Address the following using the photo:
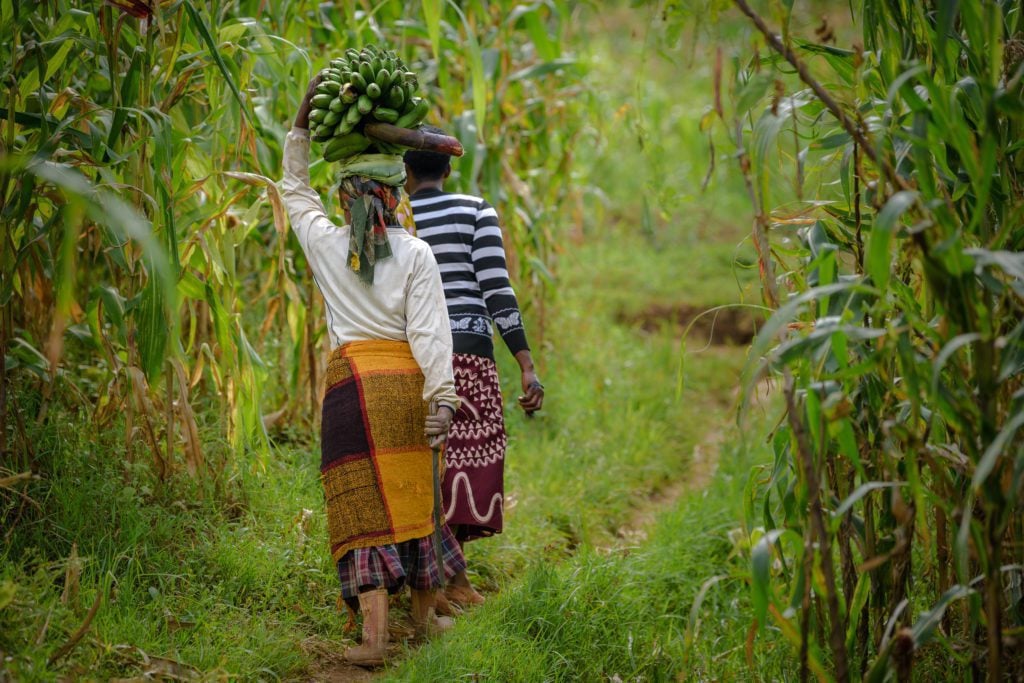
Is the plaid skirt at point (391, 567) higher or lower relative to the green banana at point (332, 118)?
lower

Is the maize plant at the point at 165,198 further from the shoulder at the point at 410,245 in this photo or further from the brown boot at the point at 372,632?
the brown boot at the point at 372,632

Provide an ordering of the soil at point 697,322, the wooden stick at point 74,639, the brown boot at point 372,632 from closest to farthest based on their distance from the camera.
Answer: the wooden stick at point 74,639 → the brown boot at point 372,632 → the soil at point 697,322

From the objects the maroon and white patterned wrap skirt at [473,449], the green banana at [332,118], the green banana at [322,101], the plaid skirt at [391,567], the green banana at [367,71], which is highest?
the green banana at [367,71]

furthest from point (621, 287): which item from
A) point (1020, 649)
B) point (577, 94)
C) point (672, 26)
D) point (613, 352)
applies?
point (1020, 649)

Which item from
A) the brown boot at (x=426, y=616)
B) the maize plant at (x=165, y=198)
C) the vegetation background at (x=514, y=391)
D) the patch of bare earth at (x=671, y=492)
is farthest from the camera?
the patch of bare earth at (x=671, y=492)

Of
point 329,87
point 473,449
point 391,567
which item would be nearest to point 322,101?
point 329,87

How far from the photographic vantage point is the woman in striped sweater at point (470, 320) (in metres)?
3.50

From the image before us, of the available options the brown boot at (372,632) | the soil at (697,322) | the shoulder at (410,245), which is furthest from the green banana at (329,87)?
the soil at (697,322)

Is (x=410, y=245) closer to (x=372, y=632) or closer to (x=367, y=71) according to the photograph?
(x=367, y=71)

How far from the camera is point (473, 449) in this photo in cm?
353

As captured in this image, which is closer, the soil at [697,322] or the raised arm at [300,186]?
the raised arm at [300,186]

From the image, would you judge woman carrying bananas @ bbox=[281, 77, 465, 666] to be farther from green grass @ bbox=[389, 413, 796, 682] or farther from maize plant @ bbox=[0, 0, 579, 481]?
maize plant @ bbox=[0, 0, 579, 481]

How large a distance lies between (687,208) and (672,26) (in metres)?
7.10

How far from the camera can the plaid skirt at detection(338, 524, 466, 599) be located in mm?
3117
